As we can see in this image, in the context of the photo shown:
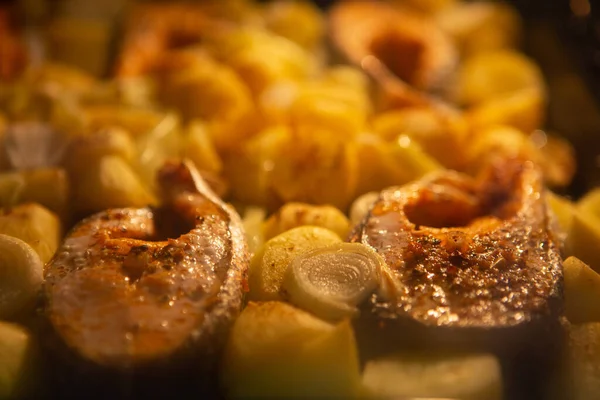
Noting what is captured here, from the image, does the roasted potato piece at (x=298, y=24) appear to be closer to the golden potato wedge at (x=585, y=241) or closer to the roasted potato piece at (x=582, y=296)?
the golden potato wedge at (x=585, y=241)

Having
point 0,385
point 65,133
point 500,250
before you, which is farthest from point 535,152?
point 0,385

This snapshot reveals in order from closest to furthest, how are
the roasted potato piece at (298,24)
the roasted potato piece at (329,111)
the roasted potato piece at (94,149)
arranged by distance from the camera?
the roasted potato piece at (94,149) → the roasted potato piece at (329,111) → the roasted potato piece at (298,24)

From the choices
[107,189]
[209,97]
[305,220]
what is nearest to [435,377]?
[305,220]

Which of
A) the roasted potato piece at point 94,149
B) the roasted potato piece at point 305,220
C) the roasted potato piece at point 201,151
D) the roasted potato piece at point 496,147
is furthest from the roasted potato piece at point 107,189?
the roasted potato piece at point 496,147

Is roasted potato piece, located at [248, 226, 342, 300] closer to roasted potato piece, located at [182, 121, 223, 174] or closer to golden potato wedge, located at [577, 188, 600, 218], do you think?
roasted potato piece, located at [182, 121, 223, 174]

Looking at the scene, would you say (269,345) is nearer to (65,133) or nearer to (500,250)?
(500,250)

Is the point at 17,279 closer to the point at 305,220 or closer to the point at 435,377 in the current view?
the point at 305,220

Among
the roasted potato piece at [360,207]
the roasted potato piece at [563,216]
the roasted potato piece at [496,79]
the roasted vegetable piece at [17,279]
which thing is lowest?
the roasted potato piece at [496,79]
